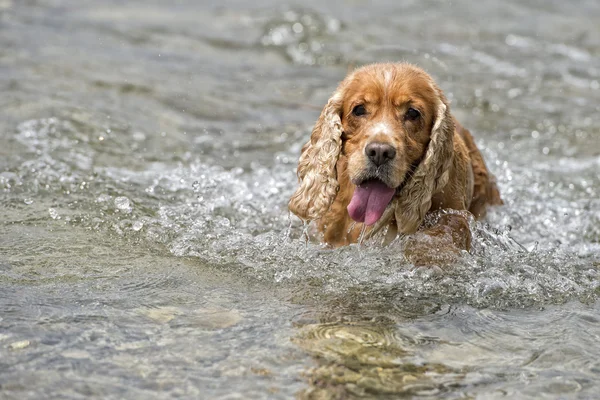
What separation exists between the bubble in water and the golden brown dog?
1.36 meters

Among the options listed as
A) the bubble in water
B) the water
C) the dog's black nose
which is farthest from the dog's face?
the bubble in water

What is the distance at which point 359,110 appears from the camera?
502 cm

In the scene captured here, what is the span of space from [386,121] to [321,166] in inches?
21.3

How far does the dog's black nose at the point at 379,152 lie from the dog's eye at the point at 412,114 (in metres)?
0.34

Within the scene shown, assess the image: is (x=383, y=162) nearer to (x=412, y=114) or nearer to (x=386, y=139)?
(x=386, y=139)

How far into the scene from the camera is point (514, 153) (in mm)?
8164

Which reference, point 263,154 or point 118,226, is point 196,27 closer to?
point 263,154

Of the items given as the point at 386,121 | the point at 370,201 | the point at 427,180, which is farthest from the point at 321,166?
the point at 427,180

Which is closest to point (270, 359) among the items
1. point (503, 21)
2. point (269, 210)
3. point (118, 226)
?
point (118, 226)

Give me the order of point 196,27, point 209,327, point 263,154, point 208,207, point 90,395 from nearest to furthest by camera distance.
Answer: point 90,395 → point 209,327 → point 208,207 → point 263,154 → point 196,27

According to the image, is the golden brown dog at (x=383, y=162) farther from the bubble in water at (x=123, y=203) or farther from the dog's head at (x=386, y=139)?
the bubble in water at (x=123, y=203)

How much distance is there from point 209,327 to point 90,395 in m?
0.83

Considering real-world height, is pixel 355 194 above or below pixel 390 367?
above

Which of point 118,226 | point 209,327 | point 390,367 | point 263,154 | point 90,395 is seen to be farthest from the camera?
point 263,154
